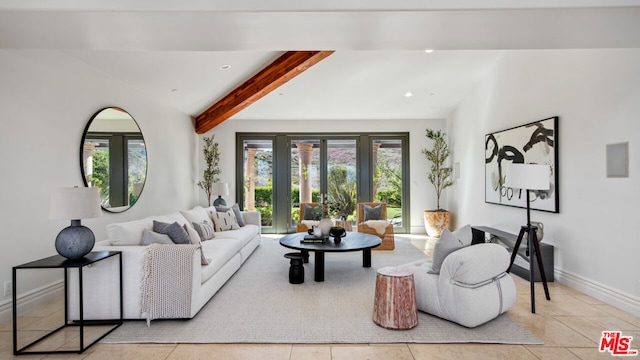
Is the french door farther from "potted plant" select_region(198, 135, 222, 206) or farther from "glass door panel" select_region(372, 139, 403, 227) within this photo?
"potted plant" select_region(198, 135, 222, 206)

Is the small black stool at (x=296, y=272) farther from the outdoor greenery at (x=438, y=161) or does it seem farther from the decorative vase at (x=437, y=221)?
the outdoor greenery at (x=438, y=161)

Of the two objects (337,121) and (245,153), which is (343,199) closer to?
(337,121)

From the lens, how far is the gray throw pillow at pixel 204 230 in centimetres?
496

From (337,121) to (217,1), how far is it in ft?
19.5

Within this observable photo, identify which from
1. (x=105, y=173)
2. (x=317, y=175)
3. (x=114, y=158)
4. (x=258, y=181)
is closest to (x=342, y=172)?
(x=317, y=175)

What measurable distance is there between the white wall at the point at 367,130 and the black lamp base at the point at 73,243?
5.20 metres

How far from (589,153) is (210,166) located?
22.0ft

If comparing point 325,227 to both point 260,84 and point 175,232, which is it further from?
point 260,84

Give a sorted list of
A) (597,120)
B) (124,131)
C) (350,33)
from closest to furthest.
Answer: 1. (350,33)
2. (597,120)
3. (124,131)

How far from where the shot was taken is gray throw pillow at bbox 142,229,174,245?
11.4ft

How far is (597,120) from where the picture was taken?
3.65 meters

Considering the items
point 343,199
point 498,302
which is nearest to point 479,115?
point 343,199

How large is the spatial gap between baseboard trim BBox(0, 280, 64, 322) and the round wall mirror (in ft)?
3.50

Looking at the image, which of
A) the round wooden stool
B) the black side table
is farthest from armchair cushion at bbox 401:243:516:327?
the black side table
